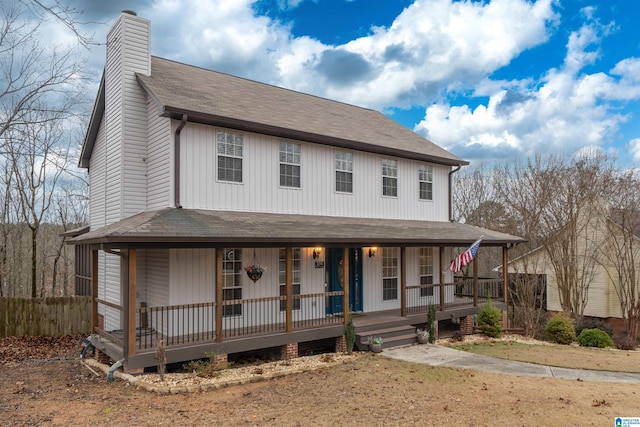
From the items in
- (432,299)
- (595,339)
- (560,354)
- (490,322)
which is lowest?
(595,339)

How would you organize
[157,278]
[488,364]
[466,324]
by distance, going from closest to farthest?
[488,364] → [157,278] → [466,324]

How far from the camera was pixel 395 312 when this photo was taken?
14.2m

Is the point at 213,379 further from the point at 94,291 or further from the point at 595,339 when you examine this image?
the point at 595,339

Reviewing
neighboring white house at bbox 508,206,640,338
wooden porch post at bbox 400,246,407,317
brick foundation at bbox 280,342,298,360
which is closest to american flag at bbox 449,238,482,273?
wooden porch post at bbox 400,246,407,317

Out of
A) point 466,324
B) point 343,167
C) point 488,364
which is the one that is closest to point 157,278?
point 343,167

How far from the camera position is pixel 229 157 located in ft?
37.9

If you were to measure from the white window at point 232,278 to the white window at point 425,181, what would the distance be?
26.1 feet

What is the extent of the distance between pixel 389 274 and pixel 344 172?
3.87 m

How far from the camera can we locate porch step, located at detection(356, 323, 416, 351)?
11.5 meters

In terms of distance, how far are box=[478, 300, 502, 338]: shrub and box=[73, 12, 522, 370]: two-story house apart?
0.58 metres

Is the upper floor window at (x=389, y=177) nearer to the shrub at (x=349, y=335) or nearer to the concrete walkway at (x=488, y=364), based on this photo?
the shrub at (x=349, y=335)

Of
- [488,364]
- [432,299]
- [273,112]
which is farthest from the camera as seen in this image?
[432,299]

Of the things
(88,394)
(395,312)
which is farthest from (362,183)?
(88,394)

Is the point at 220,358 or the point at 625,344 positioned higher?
the point at 220,358
